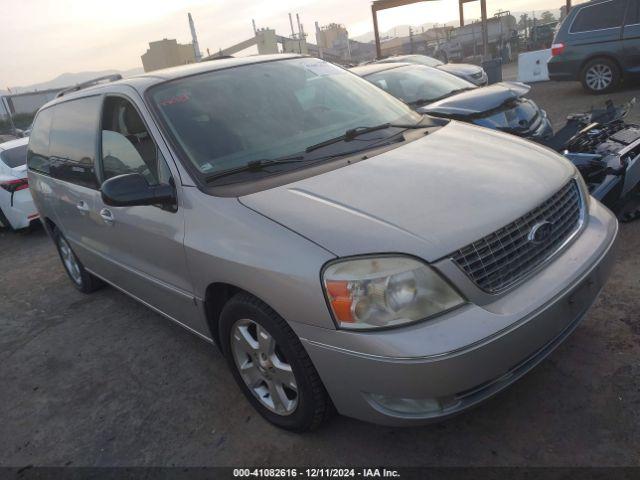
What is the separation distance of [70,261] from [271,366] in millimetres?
3364

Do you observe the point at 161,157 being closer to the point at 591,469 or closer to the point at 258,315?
the point at 258,315

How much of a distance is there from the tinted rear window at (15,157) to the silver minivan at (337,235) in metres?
4.83

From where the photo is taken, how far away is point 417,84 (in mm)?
6836

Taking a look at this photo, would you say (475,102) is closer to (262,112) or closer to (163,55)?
(262,112)

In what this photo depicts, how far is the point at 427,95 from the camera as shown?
6.63 m

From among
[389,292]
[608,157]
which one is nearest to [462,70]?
[608,157]

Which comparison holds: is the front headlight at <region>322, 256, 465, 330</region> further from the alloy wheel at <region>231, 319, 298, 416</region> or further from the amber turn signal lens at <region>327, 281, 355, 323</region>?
the alloy wheel at <region>231, 319, 298, 416</region>

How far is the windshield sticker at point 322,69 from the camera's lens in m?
3.50

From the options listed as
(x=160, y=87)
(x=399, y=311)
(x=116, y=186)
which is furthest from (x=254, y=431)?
(x=160, y=87)

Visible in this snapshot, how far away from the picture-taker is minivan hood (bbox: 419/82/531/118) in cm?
540

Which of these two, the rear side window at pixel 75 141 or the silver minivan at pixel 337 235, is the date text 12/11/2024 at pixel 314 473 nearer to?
the silver minivan at pixel 337 235

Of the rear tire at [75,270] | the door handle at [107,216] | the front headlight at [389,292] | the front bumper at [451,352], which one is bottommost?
the rear tire at [75,270]

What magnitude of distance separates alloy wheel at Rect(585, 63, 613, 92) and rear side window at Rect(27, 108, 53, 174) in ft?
31.8

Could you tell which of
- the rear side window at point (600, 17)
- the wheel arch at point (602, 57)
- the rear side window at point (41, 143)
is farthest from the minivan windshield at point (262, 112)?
the rear side window at point (600, 17)
